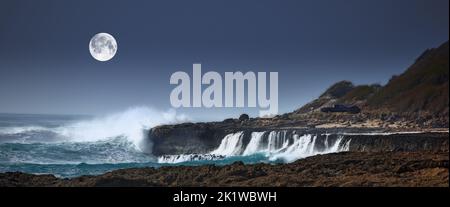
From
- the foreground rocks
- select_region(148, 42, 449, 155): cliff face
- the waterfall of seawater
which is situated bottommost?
the foreground rocks

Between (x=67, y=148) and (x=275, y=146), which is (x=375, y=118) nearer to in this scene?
(x=275, y=146)

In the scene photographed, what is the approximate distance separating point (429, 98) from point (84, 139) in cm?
523

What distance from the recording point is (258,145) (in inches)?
471

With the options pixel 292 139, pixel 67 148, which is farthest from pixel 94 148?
pixel 292 139

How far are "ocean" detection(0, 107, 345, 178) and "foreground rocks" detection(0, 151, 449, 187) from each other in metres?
0.37

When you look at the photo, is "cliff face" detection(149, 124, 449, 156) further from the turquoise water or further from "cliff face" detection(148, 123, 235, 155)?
the turquoise water

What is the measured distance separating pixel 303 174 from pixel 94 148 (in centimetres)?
334

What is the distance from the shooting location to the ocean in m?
11.4

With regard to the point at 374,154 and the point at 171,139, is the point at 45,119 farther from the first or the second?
the point at 374,154

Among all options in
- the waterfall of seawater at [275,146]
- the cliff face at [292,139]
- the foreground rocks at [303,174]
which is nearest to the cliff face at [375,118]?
the cliff face at [292,139]

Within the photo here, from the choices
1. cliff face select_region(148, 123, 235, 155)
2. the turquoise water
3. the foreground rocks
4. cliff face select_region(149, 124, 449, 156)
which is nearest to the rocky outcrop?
cliff face select_region(149, 124, 449, 156)
